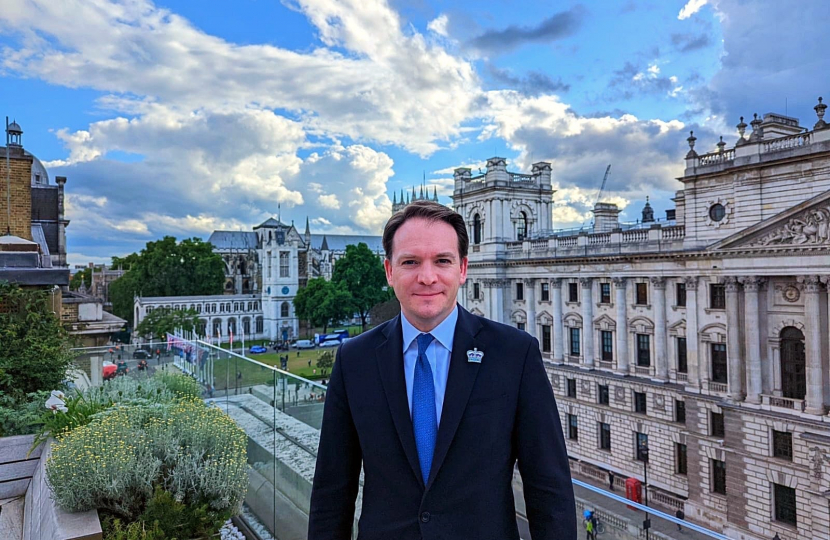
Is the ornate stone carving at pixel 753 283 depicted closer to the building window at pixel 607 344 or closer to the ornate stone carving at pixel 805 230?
the ornate stone carving at pixel 805 230

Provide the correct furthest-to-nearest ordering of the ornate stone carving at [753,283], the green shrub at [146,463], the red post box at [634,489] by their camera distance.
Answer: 1. the red post box at [634,489]
2. the ornate stone carving at [753,283]
3. the green shrub at [146,463]

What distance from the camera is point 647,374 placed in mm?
26984

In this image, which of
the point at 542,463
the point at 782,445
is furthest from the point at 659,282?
the point at 542,463

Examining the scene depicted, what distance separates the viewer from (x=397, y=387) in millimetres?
2328

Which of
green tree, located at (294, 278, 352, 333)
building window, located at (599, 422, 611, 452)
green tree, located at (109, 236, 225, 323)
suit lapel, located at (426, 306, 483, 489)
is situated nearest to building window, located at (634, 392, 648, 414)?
building window, located at (599, 422, 611, 452)

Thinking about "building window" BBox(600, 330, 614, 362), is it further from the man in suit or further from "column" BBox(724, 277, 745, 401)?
the man in suit

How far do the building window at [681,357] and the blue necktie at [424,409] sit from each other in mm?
26585

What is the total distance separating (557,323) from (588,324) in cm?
224

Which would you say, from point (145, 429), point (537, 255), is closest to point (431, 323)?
point (145, 429)

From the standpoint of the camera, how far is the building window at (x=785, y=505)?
815 inches

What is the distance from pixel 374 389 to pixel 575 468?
29858 mm

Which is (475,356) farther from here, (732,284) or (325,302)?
(325,302)

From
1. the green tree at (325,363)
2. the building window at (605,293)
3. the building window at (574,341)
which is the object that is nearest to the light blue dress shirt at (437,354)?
the building window at (605,293)

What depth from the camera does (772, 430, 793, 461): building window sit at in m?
20.7
